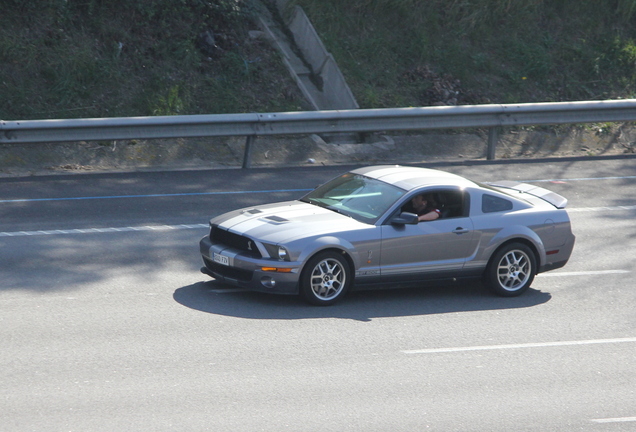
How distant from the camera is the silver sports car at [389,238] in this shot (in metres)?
8.99

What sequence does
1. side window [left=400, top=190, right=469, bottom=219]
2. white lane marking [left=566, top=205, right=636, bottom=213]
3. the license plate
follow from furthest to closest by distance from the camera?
1. white lane marking [left=566, top=205, right=636, bottom=213]
2. side window [left=400, top=190, right=469, bottom=219]
3. the license plate

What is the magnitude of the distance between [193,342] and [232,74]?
12.4 m

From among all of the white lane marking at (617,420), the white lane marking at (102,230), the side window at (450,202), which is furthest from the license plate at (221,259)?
the white lane marking at (617,420)

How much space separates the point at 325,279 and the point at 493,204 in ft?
7.42

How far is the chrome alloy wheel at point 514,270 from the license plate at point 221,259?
3.03m

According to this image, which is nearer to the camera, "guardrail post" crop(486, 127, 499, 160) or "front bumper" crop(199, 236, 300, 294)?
"front bumper" crop(199, 236, 300, 294)

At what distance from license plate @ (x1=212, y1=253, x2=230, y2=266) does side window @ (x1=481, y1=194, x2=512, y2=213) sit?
2.94m

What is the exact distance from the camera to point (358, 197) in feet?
32.6

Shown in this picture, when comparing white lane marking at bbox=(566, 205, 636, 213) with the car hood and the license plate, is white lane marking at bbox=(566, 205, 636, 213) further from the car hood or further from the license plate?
the license plate

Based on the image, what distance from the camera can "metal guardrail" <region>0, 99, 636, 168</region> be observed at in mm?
15266

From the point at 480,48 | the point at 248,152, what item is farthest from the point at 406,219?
the point at 480,48

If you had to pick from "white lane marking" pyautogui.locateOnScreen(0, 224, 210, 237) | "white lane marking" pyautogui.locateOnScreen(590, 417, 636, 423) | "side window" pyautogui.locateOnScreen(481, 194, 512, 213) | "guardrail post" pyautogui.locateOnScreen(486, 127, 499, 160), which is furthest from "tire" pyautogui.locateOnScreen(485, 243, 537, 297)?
"guardrail post" pyautogui.locateOnScreen(486, 127, 499, 160)

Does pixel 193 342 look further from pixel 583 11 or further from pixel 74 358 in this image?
pixel 583 11

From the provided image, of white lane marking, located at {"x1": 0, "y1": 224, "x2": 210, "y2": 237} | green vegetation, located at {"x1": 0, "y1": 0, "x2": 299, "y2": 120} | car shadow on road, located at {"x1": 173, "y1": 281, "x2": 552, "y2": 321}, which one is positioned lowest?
car shadow on road, located at {"x1": 173, "y1": 281, "x2": 552, "y2": 321}
